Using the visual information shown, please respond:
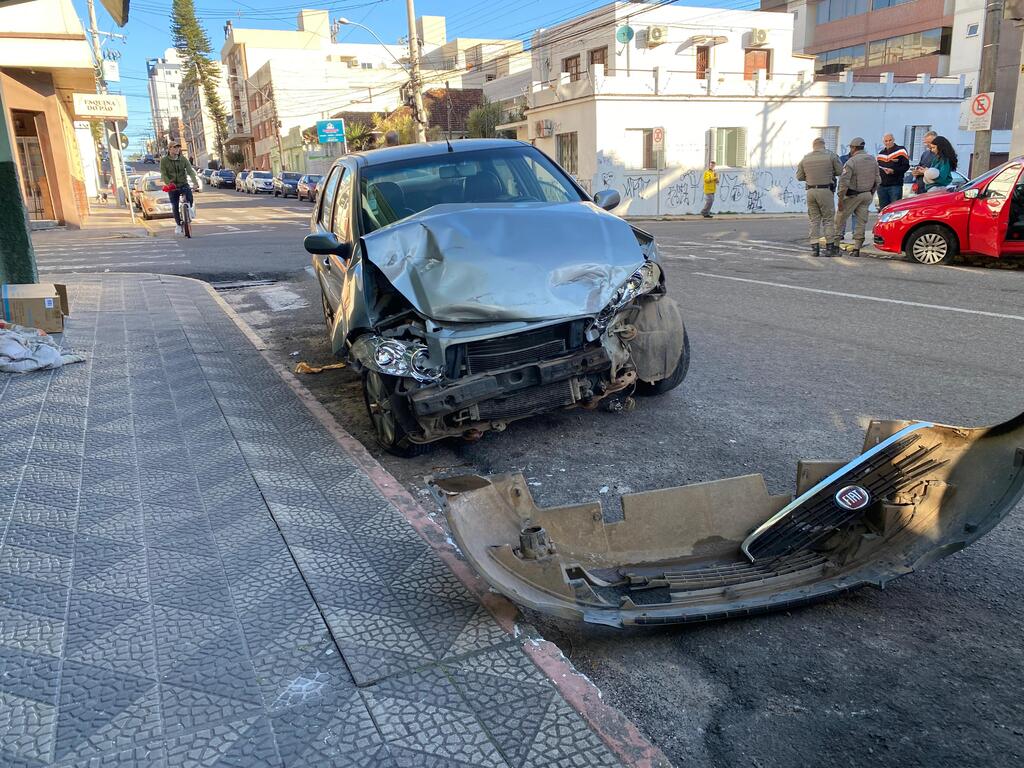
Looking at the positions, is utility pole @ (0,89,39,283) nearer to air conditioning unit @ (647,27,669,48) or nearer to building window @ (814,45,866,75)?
air conditioning unit @ (647,27,669,48)

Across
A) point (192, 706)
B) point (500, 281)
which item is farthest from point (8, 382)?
point (192, 706)

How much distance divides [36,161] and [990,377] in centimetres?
2645

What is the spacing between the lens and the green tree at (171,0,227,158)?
84.9 meters

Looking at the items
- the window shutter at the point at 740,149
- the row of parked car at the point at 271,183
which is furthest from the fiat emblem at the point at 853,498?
the row of parked car at the point at 271,183

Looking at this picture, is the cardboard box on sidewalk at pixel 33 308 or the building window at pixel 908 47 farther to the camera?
the building window at pixel 908 47

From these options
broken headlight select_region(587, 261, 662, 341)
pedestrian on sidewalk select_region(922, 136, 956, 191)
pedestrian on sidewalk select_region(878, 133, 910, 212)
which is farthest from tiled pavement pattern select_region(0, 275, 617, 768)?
pedestrian on sidewalk select_region(878, 133, 910, 212)

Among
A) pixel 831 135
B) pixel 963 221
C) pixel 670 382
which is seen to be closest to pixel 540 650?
pixel 670 382

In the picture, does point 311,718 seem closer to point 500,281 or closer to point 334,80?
point 500,281

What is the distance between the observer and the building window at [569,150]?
106ft

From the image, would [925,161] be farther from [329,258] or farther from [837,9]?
[837,9]

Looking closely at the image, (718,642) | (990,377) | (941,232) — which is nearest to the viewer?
(718,642)

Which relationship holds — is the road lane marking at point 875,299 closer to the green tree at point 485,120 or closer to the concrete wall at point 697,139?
the concrete wall at point 697,139

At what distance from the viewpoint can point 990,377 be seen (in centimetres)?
568

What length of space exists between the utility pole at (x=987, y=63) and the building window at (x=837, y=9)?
132ft
